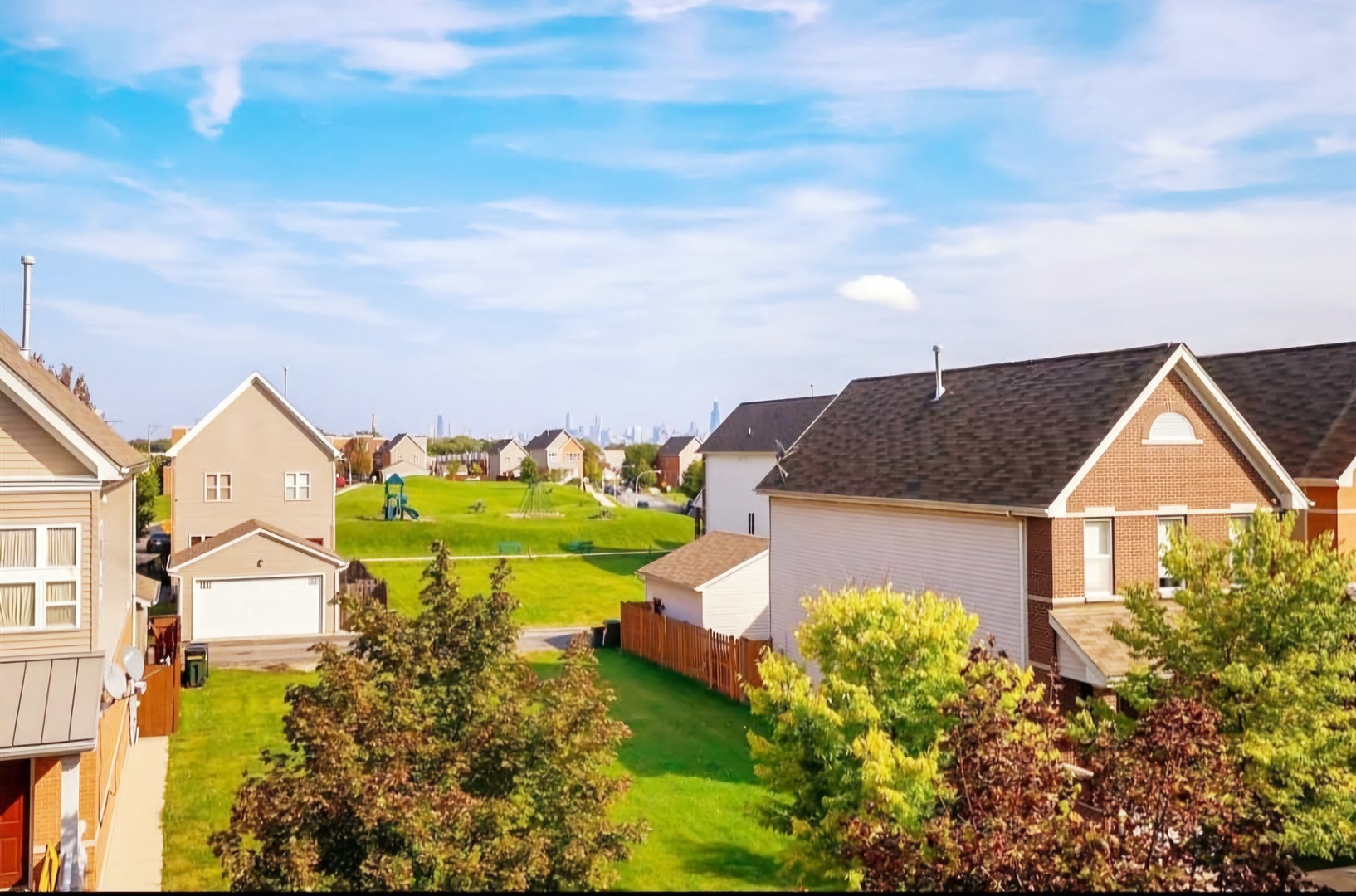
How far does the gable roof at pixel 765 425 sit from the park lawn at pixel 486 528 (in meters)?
11.1

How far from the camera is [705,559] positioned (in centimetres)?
3409

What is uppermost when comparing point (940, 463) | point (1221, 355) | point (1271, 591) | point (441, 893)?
point (1221, 355)

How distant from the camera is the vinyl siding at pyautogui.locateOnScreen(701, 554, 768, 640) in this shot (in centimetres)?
3206

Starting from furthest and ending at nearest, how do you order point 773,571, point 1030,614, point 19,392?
point 773,571
point 1030,614
point 19,392

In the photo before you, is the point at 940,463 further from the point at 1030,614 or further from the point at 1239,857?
the point at 1239,857

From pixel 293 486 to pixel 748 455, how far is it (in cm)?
2556

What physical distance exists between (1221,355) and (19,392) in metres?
30.7

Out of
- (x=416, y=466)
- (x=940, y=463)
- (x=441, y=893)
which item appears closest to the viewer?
(x=441, y=893)

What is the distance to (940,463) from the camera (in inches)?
942

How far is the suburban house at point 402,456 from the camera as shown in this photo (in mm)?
136125

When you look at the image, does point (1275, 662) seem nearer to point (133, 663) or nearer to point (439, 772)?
point (439, 772)

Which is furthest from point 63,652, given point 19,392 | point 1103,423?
point 1103,423

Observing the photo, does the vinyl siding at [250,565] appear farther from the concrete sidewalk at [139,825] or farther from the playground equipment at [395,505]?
the playground equipment at [395,505]

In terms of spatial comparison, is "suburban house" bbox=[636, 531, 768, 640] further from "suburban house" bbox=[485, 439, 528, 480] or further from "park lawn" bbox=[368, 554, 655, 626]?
"suburban house" bbox=[485, 439, 528, 480]
